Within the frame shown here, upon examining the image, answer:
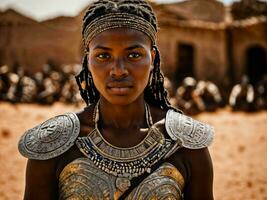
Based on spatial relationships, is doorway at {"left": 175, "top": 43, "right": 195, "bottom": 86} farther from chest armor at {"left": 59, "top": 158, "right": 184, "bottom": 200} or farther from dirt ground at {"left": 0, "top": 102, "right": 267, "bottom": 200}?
chest armor at {"left": 59, "top": 158, "right": 184, "bottom": 200}

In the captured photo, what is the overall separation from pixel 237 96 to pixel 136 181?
1378 cm

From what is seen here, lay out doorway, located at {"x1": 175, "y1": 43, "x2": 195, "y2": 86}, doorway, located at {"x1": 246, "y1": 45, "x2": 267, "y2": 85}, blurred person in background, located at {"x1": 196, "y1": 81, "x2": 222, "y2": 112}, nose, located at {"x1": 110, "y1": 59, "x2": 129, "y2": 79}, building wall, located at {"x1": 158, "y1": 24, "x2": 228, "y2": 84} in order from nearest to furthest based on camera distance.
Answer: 1. nose, located at {"x1": 110, "y1": 59, "x2": 129, "y2": 79}
2. blurred person in background, located at {"x1": 196, "y1": 81, "x2": 222, "y2": 112}
3. building wall, located at {"x1": 158, "y1": 24, "x2": 228, "y2": 84}
4. doorway, located at {"x1": 175, "y1": 43, "x2": 195, "y2": 86}
5. doorway, located at {"x1": 246, "y1": 45, "x2": 267, "y2": 85}

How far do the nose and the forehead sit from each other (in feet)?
0.25

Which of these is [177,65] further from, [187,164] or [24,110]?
[187,164]

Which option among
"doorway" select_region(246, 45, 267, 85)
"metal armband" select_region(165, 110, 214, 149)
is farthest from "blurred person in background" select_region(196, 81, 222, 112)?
"metal armband" select_region(165, 110, 214, 149)

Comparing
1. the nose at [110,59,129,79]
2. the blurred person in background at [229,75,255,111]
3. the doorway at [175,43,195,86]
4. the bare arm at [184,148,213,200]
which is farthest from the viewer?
the doorway at [175,43,195,86]

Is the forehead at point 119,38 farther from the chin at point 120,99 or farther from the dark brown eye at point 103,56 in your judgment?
the chin at point 120,99

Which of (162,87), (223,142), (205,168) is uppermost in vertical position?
(162,87)

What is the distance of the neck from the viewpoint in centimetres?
206

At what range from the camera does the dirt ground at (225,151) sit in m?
6.59

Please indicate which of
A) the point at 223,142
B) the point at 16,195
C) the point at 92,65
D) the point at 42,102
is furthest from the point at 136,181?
the point at 42,102

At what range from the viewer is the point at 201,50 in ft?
62.3

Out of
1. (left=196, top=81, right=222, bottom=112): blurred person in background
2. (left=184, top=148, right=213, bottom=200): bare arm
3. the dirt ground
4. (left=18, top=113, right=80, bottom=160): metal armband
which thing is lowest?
(left=196, top=81, right=222, bottom=112): blurred person in background

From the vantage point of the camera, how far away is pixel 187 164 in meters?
2.03
